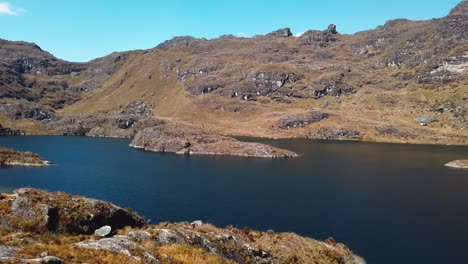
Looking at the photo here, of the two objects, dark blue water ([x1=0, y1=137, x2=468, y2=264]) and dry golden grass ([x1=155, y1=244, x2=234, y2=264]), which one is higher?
dry golden grass ([x1=155, y1=244, x2=234, y2=264])

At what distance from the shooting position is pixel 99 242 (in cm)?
2859

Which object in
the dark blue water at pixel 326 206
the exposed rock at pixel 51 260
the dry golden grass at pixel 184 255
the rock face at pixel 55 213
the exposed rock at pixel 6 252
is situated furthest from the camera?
the dark blue water at pixel 326 206

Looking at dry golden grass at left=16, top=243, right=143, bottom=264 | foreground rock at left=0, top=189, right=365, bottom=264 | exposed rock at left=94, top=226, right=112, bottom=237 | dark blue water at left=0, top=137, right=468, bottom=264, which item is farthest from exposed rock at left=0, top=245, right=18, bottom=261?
dark blue water at left=0, top=137, right=468, bottom=264

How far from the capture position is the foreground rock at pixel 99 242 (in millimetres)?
24516

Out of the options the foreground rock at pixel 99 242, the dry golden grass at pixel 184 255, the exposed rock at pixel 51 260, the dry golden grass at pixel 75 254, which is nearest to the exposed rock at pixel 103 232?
the foreground rock at pixel 99 242

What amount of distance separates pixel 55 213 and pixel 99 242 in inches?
404

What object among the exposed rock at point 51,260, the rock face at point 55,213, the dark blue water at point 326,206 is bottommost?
the dark blue water at point 326,206

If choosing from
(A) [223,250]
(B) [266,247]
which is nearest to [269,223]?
(B) [266,247]

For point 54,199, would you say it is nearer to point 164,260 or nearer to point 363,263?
point 164,260

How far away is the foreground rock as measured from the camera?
80.4 feet

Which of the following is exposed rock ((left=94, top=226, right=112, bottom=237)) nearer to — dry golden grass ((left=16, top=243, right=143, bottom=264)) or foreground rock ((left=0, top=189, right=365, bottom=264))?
foreground rock ((left=0, top=189, right=365, bottom=264))

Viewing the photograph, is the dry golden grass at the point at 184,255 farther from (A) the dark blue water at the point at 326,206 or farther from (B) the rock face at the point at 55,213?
(A) the dark blue water at the point at 326,206

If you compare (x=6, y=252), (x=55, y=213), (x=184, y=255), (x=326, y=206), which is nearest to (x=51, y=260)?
(x=6, y=252)

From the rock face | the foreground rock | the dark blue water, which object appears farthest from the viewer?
the dark blue water
